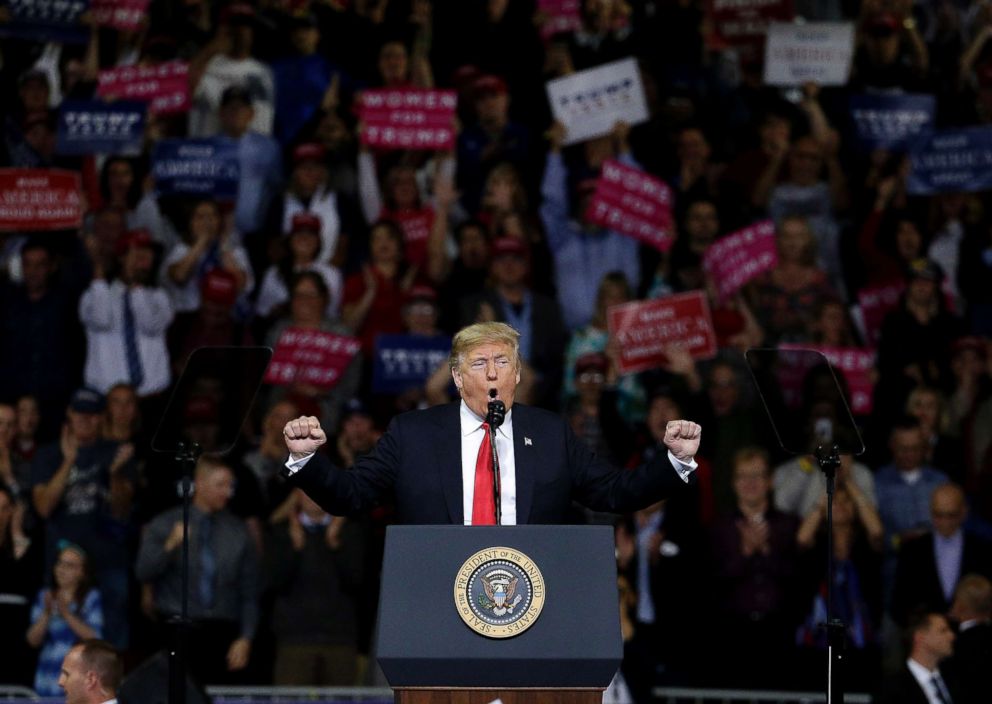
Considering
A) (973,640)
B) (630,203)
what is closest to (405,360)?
(630,203)

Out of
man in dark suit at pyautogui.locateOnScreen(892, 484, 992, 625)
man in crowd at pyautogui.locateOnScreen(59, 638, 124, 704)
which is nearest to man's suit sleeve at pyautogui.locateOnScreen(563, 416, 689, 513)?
man in crowd at pyautogui.locateOnScreen(59, 638, 124, 704)

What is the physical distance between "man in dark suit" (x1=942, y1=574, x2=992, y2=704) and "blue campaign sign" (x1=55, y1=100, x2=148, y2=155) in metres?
5.00

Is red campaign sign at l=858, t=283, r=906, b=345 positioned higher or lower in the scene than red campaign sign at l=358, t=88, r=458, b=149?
lower

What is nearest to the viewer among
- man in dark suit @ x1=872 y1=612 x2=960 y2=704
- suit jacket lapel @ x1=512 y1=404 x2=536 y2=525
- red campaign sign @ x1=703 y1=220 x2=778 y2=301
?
suit jacket lapel @ x1=512 y1=404 x2=536 y2=525

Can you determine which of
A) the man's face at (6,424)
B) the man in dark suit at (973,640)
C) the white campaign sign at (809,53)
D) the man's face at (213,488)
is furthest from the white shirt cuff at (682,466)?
the white campaign sign at (809,53)

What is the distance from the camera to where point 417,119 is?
10594mm

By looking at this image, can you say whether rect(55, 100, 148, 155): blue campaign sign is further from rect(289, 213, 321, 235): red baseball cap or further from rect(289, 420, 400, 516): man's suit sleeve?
rect(289, 420, 400, 516): man's suit sleeve

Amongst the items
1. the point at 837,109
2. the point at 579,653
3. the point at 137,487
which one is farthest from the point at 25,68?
the point at 579,653

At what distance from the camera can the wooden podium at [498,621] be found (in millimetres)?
4223

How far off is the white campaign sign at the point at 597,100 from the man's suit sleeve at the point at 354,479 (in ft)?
19.5

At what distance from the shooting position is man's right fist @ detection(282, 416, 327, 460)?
15.0ft

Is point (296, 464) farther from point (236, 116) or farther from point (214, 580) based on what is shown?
point (236, 116)

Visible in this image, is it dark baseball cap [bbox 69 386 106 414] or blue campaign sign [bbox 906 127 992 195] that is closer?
dark baseball cap [bbox 69 386 106 414]

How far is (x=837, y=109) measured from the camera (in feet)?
37.9
